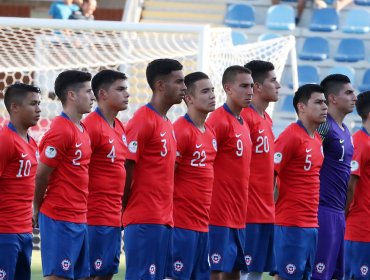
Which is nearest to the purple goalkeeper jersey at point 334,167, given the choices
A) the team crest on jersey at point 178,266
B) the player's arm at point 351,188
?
the player's arm at point 351,188

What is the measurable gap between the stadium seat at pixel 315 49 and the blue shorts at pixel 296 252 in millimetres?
11159

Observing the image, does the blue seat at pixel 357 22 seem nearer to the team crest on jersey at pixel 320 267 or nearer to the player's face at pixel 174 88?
the team crest on jersey at pixel 320 267

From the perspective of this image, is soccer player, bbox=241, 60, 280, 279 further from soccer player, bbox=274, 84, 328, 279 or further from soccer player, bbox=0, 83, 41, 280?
soccer player, bbox=0, 83, 41, 280

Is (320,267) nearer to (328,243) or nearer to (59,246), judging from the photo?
(328,243)

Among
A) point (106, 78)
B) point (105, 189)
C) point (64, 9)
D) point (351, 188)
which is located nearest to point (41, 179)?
point (105, 189)

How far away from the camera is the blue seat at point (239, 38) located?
20125 mm

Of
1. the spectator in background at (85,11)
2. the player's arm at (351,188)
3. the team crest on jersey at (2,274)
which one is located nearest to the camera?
the team crest on jersey at (2,274)

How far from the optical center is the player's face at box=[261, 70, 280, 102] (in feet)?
31.0

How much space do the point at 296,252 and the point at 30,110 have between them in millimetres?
2570

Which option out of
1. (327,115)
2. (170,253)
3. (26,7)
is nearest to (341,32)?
(26,7)

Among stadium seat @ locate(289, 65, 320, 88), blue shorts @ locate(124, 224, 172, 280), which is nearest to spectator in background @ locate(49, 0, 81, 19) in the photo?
stadium seat @ locate(289, 65, 320, 88)

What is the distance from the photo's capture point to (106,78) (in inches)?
341

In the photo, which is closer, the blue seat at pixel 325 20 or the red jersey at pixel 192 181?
the red jersey at pixel 192 181

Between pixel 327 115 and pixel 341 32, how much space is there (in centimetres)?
1116
